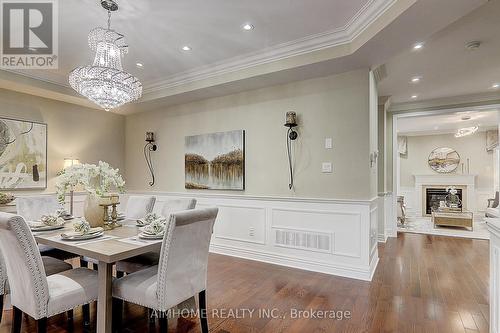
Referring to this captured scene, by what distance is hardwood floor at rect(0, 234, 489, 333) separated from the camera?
2.23 m

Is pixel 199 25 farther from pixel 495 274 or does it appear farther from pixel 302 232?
pixel 495 274

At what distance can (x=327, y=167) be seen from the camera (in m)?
3.54

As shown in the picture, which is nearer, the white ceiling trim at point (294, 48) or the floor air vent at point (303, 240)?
the white ceiling trim at point (294, 48)

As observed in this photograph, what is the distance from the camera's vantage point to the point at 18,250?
5.37ft

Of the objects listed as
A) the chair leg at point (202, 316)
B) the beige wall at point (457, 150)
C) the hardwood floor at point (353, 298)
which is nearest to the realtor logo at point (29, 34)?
the hardwood floor at point (353, 298)

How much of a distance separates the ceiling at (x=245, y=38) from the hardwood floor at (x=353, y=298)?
2507 millimetres

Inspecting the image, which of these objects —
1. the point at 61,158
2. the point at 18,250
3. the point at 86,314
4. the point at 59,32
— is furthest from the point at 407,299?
the point at 61,158

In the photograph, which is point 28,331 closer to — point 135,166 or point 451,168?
point 135,166

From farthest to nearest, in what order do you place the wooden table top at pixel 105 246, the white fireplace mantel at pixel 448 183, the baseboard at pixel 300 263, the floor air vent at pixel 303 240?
the white fireplace mantel at pixel 448 183, the floor air vent at pixel 303 240, the baseboard at pixel 300 263, the wooden table top at pixel 105 246

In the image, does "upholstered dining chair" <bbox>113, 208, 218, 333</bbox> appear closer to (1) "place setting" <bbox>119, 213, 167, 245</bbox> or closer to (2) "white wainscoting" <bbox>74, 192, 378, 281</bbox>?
(1) "place setting" <bbox>119, 213, 167, 245</bbox>

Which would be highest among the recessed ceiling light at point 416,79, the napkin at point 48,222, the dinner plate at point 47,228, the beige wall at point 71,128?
the recessed ceiling light at point 416,79

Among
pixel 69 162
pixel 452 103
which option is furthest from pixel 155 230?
pixel 452 103

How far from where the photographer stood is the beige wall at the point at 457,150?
8.65m

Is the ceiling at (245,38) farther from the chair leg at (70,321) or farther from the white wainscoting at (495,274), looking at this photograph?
the chair leg at (70,321)
